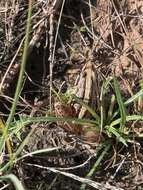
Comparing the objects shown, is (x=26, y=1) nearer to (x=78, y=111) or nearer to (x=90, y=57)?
(x=90, y=57)

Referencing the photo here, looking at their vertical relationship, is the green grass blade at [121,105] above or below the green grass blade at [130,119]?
above

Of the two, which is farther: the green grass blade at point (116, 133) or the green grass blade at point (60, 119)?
the green grass blade at point (116, 133)

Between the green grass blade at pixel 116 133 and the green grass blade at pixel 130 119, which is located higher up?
the green grass blade at pixel 130 119

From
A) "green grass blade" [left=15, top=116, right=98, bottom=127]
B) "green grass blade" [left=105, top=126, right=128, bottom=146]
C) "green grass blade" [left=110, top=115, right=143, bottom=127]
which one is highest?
"green grass blade" [left=15, top=116, right=98, bottom=127]

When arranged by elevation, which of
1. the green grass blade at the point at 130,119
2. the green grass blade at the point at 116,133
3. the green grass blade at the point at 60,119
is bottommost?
the green grass blade at the point at 116,133

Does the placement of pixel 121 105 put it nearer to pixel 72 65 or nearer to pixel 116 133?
pixel 116 133

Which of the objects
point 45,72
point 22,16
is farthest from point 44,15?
point 45,72

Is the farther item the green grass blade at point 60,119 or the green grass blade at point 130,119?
the green grass blade at point 130,119

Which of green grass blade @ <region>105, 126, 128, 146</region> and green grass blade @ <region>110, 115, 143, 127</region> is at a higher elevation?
green grass blade @ <region>110, 115, 143, 127</region>
